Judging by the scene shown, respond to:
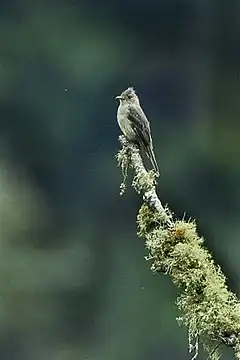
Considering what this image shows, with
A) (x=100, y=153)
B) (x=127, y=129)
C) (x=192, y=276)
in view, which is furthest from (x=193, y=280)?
(x=100, y=153)

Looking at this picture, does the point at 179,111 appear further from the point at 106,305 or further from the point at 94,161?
the point at 106,305

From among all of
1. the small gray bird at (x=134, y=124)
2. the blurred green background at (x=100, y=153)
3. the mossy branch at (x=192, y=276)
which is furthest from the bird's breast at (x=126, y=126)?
the blurred green background at (x=100, y=153)

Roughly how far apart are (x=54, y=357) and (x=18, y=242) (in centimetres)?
35

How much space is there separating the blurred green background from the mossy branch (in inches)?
39.0

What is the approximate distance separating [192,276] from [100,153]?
3.70ft

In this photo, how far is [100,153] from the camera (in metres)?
2.03

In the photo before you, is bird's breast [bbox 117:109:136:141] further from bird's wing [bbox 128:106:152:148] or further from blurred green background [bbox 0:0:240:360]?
blurred green background [bbox 0:0:240:360]

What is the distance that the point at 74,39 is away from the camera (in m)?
1.99

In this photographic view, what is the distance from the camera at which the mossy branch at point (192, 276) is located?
906 millimetres

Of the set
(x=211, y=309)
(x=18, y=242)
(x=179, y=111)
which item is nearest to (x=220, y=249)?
(x=179, y=111)

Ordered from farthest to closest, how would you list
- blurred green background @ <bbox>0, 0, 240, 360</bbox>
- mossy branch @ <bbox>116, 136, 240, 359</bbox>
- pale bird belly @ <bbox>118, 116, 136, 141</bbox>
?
blurred green background @ <bbox>0, 0, 240, 360</bbox> < pale bird belly @ <bbox>118, 116, 136, 141</bbox> < mossy branch @ <bbox>116, 136, 240, 359</bbox>

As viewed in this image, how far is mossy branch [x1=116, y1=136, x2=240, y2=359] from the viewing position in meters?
0.91

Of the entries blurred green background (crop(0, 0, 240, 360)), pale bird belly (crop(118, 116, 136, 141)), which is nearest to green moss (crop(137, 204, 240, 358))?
pale bird belly (crop(118, 116, 136, 141))

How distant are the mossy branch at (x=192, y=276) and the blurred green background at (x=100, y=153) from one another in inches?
39.0
